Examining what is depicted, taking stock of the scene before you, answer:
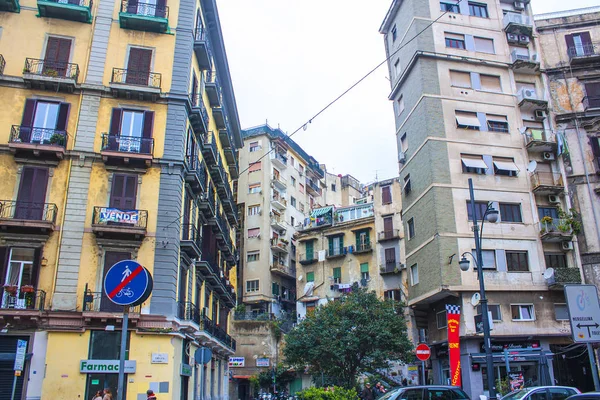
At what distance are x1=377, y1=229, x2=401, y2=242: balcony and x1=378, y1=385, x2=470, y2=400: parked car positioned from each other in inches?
1218

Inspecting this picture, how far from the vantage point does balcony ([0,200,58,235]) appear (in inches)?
843

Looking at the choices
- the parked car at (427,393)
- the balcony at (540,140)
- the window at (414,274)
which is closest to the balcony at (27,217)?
the parked car at (427,393)

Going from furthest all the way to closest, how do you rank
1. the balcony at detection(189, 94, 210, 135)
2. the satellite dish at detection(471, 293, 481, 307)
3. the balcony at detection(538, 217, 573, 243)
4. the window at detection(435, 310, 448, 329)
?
the balcony at detection(538, 217, 573, 243), the window at detection(435, 310, 448, 329), the satellite dish at detection(471, 293, 481, 307), the balcony at detection(189, 94, 210, 135)

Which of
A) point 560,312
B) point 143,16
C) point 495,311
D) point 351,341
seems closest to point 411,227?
point 495,311

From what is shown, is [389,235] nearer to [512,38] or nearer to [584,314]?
[512,38]

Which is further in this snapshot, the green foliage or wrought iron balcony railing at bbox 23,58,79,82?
wrought iron balcony railing at bbox 23,58,79,82

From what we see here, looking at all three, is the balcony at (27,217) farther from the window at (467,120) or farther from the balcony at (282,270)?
the balcony at (282,270)

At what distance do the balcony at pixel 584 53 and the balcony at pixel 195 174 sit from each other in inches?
1002

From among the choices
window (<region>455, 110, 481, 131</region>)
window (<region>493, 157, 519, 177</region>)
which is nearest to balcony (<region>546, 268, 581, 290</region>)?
window (<region>493, 157, 519, 177</region>)

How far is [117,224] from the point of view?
73.6 feet

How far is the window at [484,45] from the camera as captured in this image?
3584cm

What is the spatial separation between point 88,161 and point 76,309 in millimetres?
6359

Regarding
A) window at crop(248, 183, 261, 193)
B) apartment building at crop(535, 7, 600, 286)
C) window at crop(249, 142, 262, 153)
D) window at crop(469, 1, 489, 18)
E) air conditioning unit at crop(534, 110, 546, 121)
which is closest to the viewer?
apartment building at crop(535, 7, 600, 286)

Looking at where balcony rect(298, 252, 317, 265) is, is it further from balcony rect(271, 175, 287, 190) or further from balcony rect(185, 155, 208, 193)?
balcony rect(185, 155, 208, 193)
